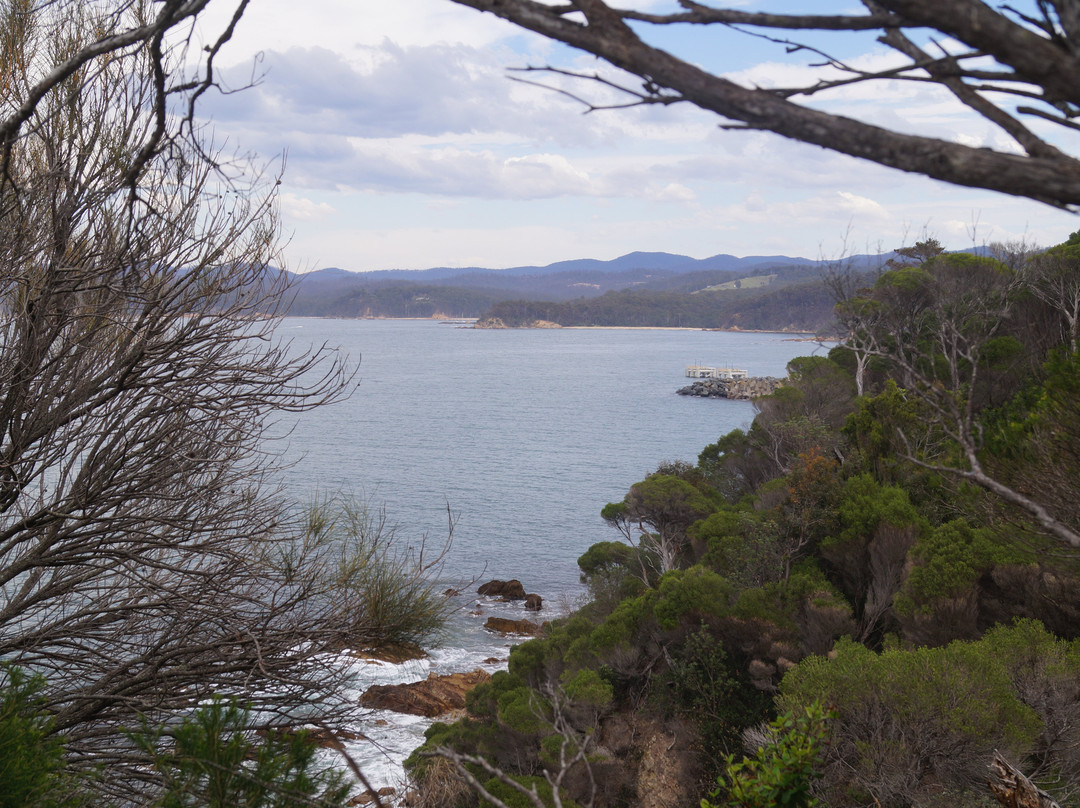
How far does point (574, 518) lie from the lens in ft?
107

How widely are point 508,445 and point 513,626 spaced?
25221 millimetres

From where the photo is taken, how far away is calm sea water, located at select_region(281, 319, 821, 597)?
97.3 ft

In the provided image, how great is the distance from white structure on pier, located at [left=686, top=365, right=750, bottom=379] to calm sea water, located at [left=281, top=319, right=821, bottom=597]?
1765 millimetres

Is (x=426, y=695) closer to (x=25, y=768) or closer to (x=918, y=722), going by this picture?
(x=918, y=722)

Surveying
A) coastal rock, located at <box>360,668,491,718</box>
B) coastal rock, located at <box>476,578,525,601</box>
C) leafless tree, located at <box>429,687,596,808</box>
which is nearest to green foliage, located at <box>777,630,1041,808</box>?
leafless tree, located at <box>429,687,596,808</box>

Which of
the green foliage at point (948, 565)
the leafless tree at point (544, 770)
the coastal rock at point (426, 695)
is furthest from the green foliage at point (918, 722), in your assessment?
the coastal rock at point (426, 695)

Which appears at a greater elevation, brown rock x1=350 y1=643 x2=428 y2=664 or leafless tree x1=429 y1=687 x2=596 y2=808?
leafless tree x1=429 y1=687 x2=596 y2=808

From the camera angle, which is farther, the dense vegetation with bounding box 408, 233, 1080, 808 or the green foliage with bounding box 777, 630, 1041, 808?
the green foliage with bounding box 777, 630, 1041, 808

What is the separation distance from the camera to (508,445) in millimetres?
47188

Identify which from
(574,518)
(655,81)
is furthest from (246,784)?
(574,518)

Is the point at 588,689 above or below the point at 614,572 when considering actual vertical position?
above

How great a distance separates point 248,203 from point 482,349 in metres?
116

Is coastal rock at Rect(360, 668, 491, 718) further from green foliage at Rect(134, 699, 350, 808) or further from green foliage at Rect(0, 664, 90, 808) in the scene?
green foliage at Rect(134, 699, 350, 808)

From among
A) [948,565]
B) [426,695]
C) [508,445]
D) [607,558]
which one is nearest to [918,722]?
[948,565]
